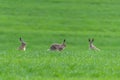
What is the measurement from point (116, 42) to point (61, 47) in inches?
422

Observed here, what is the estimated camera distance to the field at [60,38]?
15.4 m

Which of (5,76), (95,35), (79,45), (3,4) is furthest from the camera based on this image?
(3,4)

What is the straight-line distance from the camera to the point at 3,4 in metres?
48.6

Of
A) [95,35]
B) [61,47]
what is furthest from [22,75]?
[95,35]

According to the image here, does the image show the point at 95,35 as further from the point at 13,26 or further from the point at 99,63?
the point at 99,63

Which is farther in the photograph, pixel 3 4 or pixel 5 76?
pixel 3 4

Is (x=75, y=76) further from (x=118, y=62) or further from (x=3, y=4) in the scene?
(x=3, y=4)

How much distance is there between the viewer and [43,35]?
Answer: 37562 millimetres

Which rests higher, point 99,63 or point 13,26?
point 99,63

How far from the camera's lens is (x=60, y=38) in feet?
122

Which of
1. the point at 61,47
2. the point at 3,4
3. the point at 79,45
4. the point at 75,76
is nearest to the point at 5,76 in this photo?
the point at 75,76

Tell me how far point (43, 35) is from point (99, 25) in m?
6.51

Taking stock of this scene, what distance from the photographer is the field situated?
15.4 m

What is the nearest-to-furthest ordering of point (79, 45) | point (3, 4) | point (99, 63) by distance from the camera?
point (99, 63)
point (79, 45)
point (3, 4)
